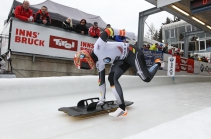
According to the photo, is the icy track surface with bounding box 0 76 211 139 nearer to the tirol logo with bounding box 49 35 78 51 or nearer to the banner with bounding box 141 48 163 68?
the tirol logo with bounding box 49 35 78 51

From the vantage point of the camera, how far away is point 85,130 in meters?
1.89

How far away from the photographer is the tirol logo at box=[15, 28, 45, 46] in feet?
16.5

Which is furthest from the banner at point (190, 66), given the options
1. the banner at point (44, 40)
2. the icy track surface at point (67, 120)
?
the icy track surface at point (67, 120)

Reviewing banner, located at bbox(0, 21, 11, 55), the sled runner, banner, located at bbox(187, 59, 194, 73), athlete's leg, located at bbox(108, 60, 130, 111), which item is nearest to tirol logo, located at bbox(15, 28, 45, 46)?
banner, located at bbox(0, 21, 11, 55)

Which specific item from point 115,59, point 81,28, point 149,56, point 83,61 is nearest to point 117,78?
point 115,59

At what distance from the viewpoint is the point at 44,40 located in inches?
215

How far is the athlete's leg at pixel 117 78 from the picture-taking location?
2455 mm

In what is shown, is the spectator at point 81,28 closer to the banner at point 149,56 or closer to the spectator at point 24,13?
the spectator at point 24,13

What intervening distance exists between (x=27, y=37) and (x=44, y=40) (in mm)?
503

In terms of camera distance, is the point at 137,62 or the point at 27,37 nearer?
the point at 137,62

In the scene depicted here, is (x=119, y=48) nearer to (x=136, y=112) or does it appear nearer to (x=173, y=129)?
(x=136, y=112)

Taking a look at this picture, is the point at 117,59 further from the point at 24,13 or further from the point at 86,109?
the point at 24,13

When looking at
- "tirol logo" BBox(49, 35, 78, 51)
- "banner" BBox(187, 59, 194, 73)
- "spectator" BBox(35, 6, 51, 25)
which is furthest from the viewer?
"banner" BBox(187, 59, 194, 73)

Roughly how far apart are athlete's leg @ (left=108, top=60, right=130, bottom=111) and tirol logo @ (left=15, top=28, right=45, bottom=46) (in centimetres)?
357
